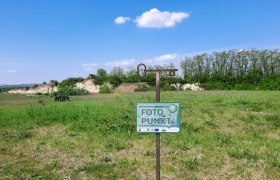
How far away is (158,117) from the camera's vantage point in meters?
4.56

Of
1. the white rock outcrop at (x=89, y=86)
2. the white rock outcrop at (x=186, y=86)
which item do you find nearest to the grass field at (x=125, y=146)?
the white rock outcrop at (x=89, y=86)

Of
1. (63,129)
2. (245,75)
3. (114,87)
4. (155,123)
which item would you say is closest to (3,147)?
(63,129)

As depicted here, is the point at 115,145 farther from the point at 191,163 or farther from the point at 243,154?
the point at 243,154

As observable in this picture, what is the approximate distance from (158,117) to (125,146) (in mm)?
3754

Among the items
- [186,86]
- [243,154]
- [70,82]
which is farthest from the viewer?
[70,82]

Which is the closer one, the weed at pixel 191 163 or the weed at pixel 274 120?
the weed at pixel 191 163

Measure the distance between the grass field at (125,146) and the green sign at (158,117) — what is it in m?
1.97

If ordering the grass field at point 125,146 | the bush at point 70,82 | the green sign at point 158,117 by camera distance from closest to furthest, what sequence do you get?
the green sign at point 158,117
the grass field at point 125,146
the bush at point 70,82

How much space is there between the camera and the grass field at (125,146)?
20.7 feet

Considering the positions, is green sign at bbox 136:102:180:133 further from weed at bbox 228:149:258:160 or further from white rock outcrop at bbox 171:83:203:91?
white rock outcrop at bbox 171:83:203:91

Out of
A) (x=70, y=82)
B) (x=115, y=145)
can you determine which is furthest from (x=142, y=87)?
(x=115, y=145)

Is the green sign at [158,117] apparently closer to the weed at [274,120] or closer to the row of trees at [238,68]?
the weed at [274,120]

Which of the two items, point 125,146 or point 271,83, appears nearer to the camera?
point 125,146

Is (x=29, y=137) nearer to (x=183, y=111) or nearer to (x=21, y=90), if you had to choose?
(x=183, y=111)
